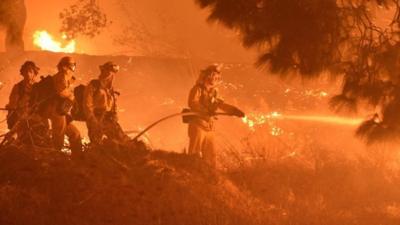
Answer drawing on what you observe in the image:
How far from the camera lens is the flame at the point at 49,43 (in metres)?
19.7

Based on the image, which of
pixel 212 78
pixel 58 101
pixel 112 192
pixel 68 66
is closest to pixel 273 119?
pixel 212 78

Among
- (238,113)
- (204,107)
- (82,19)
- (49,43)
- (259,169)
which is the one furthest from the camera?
(49,43)

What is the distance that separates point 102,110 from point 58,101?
1.92 ft

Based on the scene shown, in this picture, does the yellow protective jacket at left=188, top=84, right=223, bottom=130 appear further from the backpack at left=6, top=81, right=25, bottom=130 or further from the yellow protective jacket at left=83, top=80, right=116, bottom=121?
the backpack at left=6, top=81, right=25, bottom=130

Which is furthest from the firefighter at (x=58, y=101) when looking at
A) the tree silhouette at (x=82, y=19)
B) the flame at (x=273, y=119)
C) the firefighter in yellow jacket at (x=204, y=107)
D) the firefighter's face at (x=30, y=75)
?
the tree silhouette at (x=82, y=19)

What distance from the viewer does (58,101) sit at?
756 cm

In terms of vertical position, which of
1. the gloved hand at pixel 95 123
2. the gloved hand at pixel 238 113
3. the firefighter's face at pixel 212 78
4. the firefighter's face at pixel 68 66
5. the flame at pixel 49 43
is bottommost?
the gloved hand at pixel 95 123

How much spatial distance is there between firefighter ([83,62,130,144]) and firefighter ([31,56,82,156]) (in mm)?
266

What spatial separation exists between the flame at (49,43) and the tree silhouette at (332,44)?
14.0 metres

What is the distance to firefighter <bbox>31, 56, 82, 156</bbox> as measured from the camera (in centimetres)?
751

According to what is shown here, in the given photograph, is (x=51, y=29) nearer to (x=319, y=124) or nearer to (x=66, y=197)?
(x=319, y=124)

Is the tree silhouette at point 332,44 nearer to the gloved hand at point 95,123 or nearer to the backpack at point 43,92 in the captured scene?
the gloved hand at point 95,123

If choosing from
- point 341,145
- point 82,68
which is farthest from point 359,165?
point 82,68

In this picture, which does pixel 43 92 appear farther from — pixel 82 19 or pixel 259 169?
pixel 82 19
